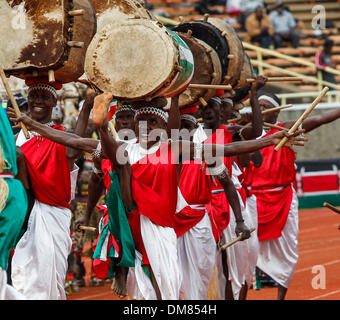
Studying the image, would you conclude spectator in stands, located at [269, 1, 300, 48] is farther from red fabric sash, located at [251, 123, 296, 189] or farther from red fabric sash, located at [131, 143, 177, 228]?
red fabric sash, located at [131, 143, 177, 228]

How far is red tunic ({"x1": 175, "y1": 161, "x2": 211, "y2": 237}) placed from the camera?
7.98 m

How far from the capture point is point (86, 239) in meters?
11.9

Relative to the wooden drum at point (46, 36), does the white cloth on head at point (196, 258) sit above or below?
below

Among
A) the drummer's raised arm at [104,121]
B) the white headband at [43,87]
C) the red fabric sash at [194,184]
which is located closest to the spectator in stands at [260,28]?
the red fabric sash at [194,184]

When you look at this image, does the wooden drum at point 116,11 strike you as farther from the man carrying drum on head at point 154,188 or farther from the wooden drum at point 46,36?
the man carrying drum on head at point 154,188

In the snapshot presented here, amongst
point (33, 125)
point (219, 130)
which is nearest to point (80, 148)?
point (33, 125)

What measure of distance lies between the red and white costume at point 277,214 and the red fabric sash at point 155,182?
3763 millimetres

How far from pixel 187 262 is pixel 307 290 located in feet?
11.3

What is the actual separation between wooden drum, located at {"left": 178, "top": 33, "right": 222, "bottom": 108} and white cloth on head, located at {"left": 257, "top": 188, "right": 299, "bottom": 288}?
2512mm

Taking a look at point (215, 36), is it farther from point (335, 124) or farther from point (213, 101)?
point (335, 124)

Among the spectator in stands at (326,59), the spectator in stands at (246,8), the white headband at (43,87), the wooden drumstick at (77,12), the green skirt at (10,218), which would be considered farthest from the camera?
the spectator in stands at (246,8)

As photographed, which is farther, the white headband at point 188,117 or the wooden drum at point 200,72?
the white headband at point 188,117

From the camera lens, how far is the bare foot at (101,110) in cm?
576

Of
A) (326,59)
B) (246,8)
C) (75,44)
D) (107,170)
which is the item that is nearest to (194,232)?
(107,170)
